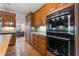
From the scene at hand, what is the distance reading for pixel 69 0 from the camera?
110 centimetres

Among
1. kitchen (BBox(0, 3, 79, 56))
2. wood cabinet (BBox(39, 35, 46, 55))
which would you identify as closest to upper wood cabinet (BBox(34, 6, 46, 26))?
kitchen (BBox(0, 3, 79, 56))

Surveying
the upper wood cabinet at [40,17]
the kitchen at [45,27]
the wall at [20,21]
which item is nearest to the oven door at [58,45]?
the kitchen at [45,27]

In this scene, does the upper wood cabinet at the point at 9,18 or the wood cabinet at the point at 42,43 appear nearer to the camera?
the upper wood cabinet at the point at 9,18

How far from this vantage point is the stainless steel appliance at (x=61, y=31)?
121cm

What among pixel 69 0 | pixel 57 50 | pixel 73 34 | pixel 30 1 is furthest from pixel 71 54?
pixel 30 1

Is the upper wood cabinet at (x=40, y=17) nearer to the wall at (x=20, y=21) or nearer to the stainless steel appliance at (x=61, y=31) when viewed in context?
the stainless steel appliance at (x=61, y=31)

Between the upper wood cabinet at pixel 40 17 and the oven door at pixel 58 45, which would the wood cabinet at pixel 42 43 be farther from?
the upper wood cabinet at pixel 40 17

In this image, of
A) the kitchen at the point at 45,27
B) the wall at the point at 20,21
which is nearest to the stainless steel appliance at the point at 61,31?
the kitchen at the point at 45,27

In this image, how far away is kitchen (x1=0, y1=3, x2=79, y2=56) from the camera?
3.92 feet

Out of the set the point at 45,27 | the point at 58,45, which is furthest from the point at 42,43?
the point at 58,45

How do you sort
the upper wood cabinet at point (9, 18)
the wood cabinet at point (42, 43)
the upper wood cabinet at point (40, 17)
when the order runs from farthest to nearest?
the wood cabinet at point (42, 43)
the upper wood cabinet at point (40, 17)
the upper wood cabinet at point (9, 18)

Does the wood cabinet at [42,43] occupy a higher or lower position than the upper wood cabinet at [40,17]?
lower

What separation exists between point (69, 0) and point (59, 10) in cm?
39

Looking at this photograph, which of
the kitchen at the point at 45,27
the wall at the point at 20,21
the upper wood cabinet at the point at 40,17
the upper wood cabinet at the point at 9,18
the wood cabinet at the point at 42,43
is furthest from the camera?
Result: the wood cabinet at the point at 42,43
